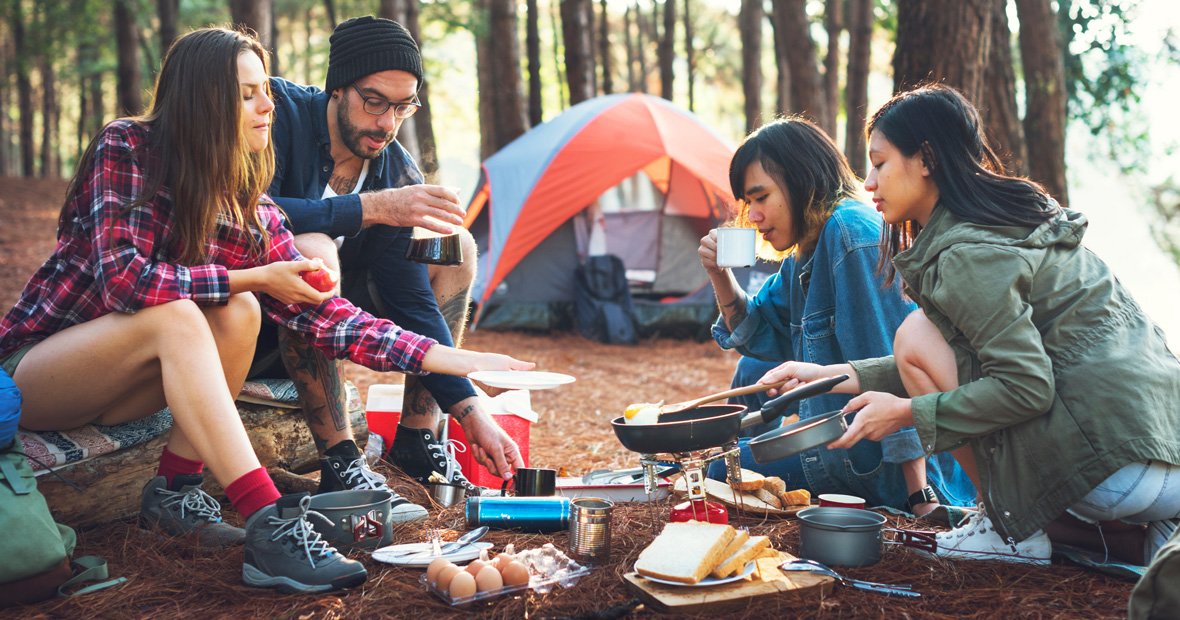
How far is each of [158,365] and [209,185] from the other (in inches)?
19.2

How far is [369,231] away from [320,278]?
0.71 m

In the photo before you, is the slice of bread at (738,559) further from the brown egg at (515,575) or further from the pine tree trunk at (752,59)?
the pine tree trunk at (752,59)

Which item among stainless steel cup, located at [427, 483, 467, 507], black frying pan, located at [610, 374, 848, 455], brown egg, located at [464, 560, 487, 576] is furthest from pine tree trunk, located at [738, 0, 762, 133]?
brown egg, located at [464, 560, 487, 576]

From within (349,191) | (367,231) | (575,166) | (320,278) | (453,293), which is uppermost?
(575,166)

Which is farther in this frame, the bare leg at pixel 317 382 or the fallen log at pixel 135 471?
the bare leg at pixel 317 382

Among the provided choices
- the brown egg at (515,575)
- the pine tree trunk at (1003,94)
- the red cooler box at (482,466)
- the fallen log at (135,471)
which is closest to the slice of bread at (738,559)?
the brown egg at (515,575)

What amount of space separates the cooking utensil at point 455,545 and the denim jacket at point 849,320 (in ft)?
3.54

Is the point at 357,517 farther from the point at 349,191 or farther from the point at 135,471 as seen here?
the point at 349,191

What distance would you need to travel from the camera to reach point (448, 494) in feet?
8.83

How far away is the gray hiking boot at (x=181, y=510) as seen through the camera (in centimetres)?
229

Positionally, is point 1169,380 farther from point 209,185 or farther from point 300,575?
point 209,185

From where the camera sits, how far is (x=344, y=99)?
2.94 metres

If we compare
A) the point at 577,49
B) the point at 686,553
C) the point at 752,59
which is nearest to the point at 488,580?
the point at 686,553

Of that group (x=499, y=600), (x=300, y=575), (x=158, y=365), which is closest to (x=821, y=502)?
(x=499, y=600)
